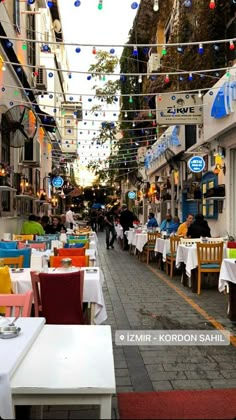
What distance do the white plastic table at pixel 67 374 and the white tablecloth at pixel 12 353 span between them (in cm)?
4

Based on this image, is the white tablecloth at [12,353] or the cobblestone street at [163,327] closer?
the white tablecloth at [12,353]

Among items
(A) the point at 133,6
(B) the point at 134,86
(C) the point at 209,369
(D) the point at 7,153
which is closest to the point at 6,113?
(D) the point at 7,153

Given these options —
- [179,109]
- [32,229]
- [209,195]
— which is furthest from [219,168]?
[32,229]

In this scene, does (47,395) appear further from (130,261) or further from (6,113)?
(130,261)

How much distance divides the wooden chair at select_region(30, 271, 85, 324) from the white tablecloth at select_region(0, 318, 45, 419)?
1.38 meters

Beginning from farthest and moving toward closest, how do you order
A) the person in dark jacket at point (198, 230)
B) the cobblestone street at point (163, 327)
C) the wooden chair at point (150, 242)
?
the wooden chair at point (150, 242) → the person in dark jacket at point (198, 230) → the cobblestone street at point (163, 327)

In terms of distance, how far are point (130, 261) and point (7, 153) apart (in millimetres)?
5343

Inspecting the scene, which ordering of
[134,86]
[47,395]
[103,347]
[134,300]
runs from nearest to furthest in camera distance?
[47,395]
[103,347]
[134,300]
[134,86]

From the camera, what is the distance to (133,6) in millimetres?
6867

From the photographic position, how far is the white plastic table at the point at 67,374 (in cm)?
194

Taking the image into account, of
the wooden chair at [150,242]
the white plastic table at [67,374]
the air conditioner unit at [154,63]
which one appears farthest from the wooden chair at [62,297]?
the air conditioner unit at [154,63]

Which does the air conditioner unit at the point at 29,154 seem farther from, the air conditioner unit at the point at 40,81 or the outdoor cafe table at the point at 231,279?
the outdoor cafe table at the point at 231,279

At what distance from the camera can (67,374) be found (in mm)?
2072

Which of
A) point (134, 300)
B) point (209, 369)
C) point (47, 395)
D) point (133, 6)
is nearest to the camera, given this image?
point (47, 395)
